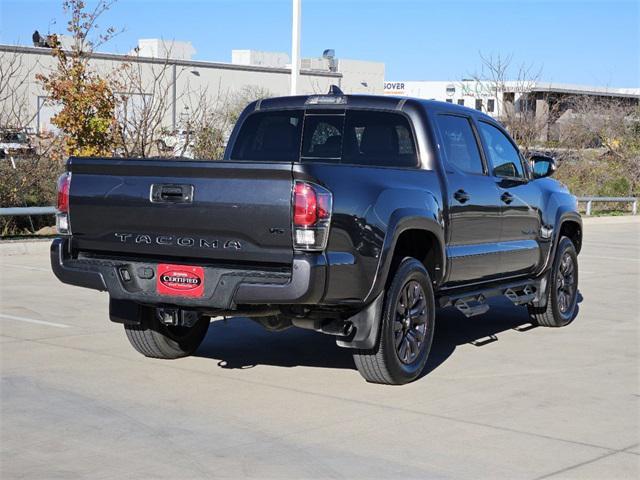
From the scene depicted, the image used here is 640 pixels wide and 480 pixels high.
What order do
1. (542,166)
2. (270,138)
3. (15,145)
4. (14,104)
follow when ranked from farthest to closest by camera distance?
(14,104)
(15,145)
(542,166)
(270,138)

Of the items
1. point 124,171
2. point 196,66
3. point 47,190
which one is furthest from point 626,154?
point 196,66

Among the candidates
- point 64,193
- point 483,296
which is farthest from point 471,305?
point 64,193

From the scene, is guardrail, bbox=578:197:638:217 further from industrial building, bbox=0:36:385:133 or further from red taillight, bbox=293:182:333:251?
industrial building, bbox=0:36:385:133

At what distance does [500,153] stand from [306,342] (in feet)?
8.13

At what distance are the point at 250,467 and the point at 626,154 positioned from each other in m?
29.2

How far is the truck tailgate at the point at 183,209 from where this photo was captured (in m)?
6.93

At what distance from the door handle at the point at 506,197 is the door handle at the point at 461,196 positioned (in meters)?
0.79

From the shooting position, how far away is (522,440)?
6.59 metres

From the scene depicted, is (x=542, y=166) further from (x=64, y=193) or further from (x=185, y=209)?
(x=64, y=193)

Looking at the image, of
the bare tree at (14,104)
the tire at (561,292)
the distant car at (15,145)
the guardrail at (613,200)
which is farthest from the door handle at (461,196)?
the guardrail at (613,200)

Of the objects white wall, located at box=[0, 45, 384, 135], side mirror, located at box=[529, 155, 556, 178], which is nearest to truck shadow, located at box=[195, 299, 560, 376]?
side mirror, located at box=[529, 155, 556, 178]

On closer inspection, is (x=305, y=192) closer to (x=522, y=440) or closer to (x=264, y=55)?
(x=522, y=440)

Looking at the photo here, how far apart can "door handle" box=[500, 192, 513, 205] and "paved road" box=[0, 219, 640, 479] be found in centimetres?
132

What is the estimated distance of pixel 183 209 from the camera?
7.22m
